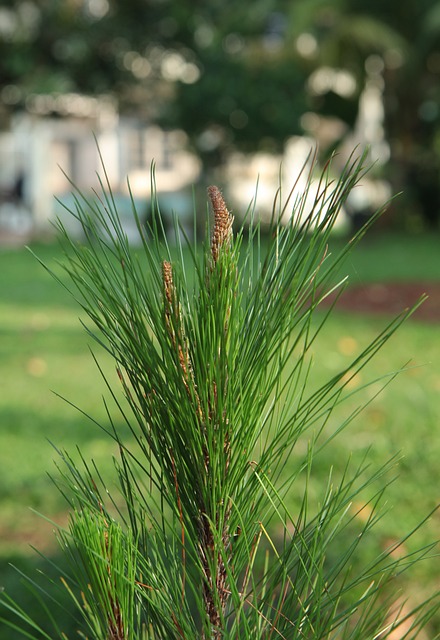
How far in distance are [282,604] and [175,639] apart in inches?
5.4

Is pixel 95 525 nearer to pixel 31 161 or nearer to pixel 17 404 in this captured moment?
pixel 17 404

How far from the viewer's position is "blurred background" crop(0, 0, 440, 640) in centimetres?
521

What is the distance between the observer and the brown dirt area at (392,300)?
1045cm

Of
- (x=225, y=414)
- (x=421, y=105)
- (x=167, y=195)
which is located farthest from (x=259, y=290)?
(x=167, y=195)

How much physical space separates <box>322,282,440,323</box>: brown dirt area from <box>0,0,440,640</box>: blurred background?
5cm

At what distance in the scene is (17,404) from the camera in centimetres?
668

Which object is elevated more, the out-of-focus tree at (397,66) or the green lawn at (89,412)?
the out-of-focus tree at (397,66)

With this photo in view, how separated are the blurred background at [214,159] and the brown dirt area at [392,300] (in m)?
0.05

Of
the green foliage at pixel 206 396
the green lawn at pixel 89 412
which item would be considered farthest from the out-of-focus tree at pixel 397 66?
the green foliage at pixel 206 396

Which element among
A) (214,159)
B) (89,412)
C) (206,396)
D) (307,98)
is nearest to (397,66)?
(307,98)

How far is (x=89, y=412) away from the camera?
6285 millimetres

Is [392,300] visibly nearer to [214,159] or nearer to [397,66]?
[214,159]

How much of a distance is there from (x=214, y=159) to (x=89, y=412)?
15829 millimetres

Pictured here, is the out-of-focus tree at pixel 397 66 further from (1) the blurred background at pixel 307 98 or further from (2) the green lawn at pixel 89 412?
(2) the green lawn at pixel 89 412
